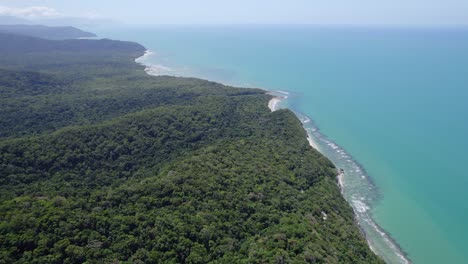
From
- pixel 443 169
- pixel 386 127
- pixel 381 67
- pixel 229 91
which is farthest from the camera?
pixel 381 67

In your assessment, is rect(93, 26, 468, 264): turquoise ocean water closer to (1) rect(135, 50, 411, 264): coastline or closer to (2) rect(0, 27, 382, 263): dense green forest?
(1) rect(135, 50, 411, 264): coastline

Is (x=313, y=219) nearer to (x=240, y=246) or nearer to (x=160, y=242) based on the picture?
(x=240, y=246)

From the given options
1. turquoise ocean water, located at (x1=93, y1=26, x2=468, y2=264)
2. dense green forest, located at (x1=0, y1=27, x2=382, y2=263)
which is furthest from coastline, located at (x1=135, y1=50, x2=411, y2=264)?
dense green forest, located at (x1=0, y1=27, x2=382, y2=263)

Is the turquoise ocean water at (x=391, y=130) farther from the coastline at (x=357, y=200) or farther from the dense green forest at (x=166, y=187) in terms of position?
the dense green forest at (x=166, y=187)

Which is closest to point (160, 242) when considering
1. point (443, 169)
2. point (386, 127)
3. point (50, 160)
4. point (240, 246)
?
point (240, 246)

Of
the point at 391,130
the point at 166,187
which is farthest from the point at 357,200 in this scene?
the point at 391,130

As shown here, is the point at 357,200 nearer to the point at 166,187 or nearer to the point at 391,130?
the point at 166,187
